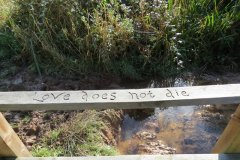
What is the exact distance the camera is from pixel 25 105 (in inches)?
71.9

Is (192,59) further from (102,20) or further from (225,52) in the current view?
(102,20)

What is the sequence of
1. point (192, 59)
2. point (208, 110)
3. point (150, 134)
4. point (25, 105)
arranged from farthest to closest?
1. point (192, 59)
2. point (208, 110)
3. point (150, 134)
4. point (25, 105)

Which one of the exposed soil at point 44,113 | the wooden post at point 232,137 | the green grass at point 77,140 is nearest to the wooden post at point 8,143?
the green grass at point 77,140

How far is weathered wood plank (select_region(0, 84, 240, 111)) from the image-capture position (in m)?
1.78

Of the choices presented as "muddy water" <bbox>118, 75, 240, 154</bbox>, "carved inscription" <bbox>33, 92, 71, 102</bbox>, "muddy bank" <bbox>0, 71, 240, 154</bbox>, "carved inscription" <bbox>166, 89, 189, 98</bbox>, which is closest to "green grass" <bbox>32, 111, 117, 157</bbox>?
"muddy bank" <bbox>0, 71, 240, 154</bbox>

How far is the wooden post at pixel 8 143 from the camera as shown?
2.00 m

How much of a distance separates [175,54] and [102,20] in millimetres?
919

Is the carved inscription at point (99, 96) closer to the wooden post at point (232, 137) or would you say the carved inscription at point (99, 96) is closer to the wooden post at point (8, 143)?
the wooden post at point (8, 143)

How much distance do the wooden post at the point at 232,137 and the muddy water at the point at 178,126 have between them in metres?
1.02

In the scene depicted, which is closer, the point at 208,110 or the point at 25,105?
the point at 25,105

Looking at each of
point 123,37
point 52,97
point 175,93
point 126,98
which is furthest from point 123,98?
point 123,37

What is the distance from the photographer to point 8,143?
6.86ft

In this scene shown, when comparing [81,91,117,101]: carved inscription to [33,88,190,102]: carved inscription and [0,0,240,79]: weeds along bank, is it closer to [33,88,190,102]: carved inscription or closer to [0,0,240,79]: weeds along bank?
[33,88,190,102]: carved inscription

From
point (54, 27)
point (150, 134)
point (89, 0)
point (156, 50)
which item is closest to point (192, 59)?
point (156, 50)
